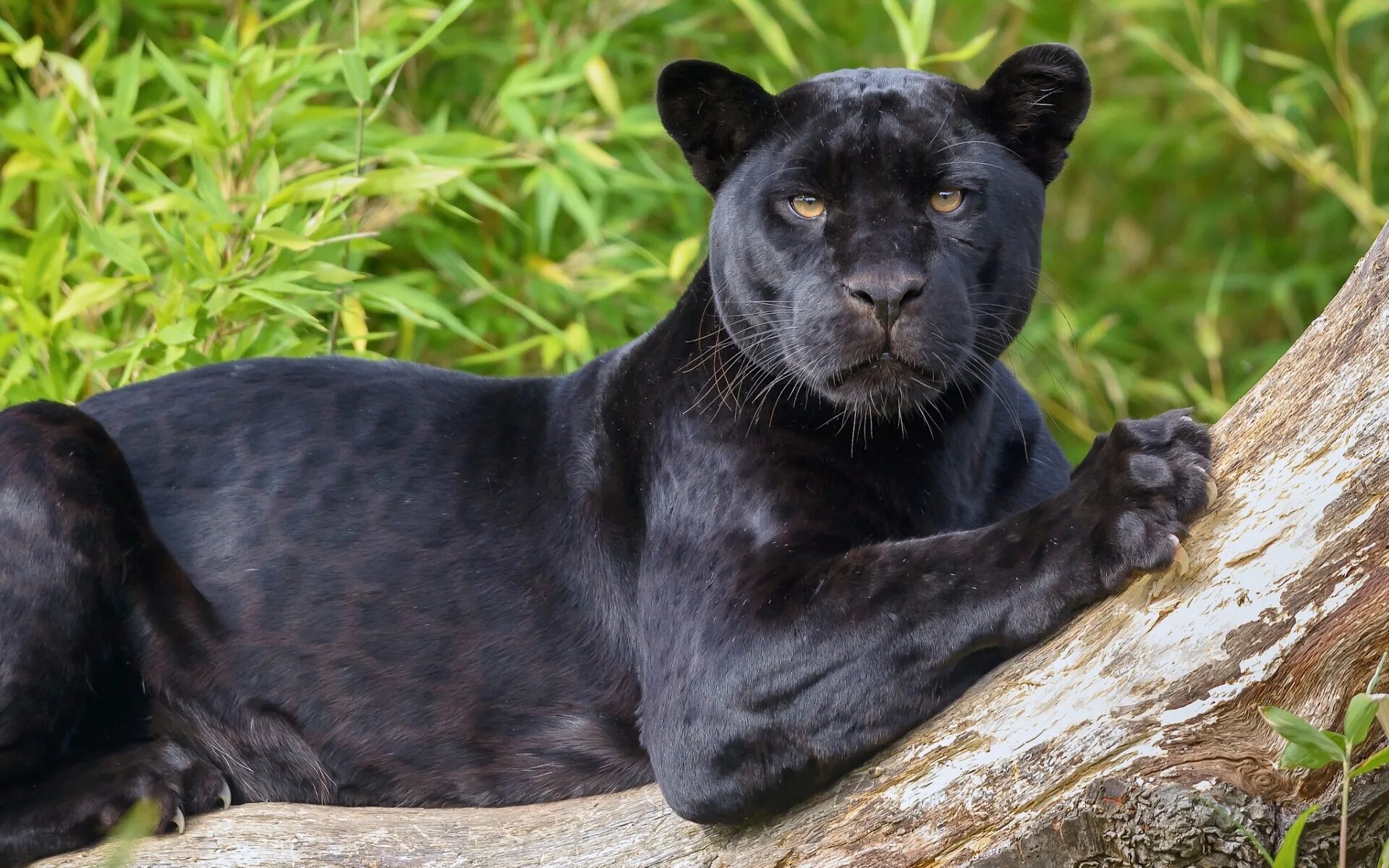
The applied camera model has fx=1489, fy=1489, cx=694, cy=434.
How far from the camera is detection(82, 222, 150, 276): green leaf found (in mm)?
2943

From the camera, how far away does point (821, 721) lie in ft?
6.42

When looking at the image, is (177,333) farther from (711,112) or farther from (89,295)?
(711,112)

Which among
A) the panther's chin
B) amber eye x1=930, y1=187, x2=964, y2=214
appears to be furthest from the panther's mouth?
amber eye x1=930, y1=187, x2=964, y2=214

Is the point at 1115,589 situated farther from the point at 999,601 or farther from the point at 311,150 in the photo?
the point at 311,150

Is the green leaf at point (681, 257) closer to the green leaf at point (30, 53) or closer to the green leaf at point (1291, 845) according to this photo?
the green leaf at point (30, 53)

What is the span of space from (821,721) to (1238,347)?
500 cm

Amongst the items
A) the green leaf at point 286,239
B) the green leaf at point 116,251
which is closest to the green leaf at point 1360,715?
the green leaf at point 286,239

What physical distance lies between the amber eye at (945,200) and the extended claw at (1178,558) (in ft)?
2.09

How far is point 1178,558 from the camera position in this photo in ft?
5.67

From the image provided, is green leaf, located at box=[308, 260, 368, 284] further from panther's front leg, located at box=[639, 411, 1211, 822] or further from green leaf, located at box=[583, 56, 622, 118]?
panther's front leg, located at box=[639, 411, 1211, 822]

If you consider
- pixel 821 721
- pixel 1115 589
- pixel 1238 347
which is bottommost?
pixel 1238 347

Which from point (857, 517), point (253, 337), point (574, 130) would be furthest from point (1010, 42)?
point (857, 517)

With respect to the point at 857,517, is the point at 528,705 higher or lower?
lower

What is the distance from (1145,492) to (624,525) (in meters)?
0.89
